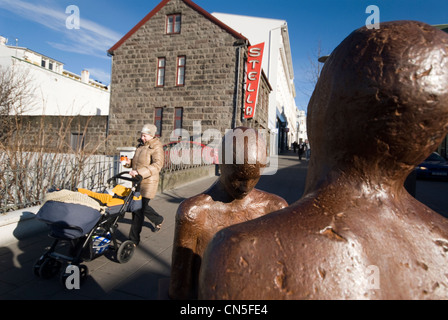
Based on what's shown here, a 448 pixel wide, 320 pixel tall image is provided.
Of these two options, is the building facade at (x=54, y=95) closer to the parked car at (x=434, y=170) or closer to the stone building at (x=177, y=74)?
the stone building at (x=177, y=74)

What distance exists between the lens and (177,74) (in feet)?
51.0

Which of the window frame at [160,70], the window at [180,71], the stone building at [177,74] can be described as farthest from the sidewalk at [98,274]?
the window frame at [160,70]

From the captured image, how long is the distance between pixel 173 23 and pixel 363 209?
57.0 ft

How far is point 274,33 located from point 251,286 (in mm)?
29198

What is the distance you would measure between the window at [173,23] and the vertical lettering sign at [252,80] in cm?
465

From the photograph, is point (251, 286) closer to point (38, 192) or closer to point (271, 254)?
point (271, 254)

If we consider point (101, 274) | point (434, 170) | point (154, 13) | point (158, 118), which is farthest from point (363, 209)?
point (154, 13)

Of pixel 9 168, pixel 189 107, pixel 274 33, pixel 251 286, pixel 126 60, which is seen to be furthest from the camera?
pixel 274 33

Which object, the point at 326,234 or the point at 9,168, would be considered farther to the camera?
the point at 9,168

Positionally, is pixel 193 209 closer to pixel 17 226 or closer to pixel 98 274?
pixel 98 274

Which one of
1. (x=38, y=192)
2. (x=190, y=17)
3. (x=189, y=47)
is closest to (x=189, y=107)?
(x=189, y=47)

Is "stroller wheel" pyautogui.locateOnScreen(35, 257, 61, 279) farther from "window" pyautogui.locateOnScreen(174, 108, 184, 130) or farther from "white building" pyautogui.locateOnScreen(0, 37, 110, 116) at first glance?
"white building" pyautogui.locateOnScreen(0, 37, 110, 116)

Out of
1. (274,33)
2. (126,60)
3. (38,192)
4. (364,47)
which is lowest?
(38,192)
